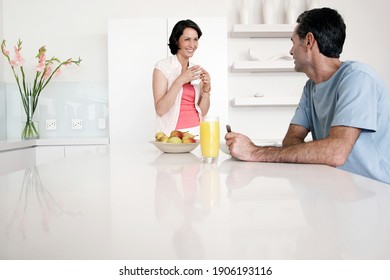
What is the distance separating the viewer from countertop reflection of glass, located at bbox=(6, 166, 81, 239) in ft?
1.50

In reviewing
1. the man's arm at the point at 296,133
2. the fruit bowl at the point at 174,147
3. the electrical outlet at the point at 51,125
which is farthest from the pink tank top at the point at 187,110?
the electrical outlet at the point at 51,125

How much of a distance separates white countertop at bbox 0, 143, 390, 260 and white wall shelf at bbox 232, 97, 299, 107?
104 inches

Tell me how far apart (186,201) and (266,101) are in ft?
9.90

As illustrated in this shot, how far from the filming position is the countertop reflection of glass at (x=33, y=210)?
457mm

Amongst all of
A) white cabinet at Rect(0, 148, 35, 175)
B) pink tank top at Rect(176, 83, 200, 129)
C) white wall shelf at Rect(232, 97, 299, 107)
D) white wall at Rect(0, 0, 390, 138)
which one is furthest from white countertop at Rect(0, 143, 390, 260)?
white wall at Rect(0, 0, 390, 138)

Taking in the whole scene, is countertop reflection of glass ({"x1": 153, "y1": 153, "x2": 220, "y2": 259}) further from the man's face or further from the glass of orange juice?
the man's face

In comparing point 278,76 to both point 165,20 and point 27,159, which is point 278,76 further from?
point 27,159

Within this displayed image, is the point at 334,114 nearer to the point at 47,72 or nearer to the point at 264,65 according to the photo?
the point at 264,65

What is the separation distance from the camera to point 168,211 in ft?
1.77

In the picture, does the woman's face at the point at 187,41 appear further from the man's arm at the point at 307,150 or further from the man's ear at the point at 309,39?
the man's arm at the point at 307,150

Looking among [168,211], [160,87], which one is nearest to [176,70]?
[160,87]

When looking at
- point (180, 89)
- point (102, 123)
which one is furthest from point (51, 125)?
point (180, 89)

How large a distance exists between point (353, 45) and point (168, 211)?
3685 millimetres

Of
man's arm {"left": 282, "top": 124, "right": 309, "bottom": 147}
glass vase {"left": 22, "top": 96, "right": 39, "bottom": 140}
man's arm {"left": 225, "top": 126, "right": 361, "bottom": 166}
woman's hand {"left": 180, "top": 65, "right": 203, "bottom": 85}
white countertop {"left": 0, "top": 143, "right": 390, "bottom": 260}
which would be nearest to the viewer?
white countertop {"left": 0, "top": 143, "right": 390, "bottom": 260}
